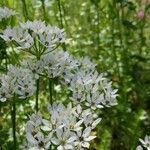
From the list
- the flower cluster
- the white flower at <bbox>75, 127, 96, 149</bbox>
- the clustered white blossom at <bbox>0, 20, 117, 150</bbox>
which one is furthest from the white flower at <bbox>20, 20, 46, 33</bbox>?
the white flower at <bbox>75, 127, 96, 149</bbox>

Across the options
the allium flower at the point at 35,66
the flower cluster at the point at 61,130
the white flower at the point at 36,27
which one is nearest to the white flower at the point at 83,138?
the flower cluster at the point at 61,130

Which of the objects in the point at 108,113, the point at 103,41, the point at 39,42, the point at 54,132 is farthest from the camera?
the point at 103,41

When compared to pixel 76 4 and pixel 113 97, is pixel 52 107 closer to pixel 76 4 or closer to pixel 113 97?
pixel 113 97

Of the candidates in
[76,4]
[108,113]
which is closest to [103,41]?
[108,113]

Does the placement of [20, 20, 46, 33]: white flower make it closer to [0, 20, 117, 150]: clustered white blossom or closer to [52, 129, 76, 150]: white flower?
[0, 20, 117, 150]: clustered white blossom

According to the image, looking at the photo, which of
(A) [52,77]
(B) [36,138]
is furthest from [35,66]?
(B) [36,138]

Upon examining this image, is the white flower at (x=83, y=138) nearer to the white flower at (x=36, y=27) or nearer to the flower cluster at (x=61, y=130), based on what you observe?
the flower cluster at (x=61, y=130)

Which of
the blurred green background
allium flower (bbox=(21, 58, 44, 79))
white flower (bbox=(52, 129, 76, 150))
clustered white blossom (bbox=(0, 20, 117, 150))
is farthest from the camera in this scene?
the blurred green background

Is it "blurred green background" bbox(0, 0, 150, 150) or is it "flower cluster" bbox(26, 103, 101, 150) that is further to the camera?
"blurred green background" bbox(0, 0, 150, 150)

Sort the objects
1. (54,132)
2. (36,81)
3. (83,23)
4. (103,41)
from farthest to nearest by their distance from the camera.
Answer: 1. (83,23)
2. (103,41)
3. (36,81)
4. (54,132)

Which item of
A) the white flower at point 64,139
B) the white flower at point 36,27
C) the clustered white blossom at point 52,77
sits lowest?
the white flower at point 64,139

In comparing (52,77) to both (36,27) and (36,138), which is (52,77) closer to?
(36,27)
